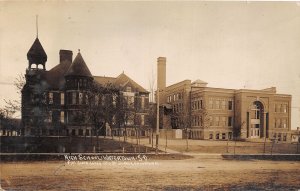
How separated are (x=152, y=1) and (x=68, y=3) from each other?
3.31 meters

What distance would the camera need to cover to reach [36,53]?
1261 centimetres

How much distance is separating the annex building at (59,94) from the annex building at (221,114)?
14.6 ft

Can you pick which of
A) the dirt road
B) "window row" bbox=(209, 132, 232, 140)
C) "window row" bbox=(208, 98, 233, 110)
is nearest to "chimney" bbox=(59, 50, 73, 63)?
the dirt road

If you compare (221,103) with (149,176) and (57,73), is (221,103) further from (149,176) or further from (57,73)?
(57,73)

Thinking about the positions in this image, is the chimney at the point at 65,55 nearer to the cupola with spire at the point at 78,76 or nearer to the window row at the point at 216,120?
the cupola with spire at the point at 78,76

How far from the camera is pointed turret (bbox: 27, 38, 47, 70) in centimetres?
1230

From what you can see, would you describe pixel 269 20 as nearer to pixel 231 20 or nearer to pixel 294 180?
pixel 231 20

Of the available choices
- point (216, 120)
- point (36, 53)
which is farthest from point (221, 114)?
point (36, 53)

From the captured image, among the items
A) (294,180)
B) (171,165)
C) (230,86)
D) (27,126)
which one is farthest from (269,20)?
(27,126)

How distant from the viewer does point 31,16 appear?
1209cm

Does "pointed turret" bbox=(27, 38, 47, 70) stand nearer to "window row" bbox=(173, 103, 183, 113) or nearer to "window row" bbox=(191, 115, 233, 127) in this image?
"window row" bbox=(173, 103, 183, 113)

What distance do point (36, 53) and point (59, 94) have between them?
9.56 ft

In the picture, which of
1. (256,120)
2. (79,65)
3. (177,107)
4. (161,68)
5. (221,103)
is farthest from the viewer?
(256,120)

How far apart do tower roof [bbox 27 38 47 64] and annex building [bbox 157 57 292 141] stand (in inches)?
330
